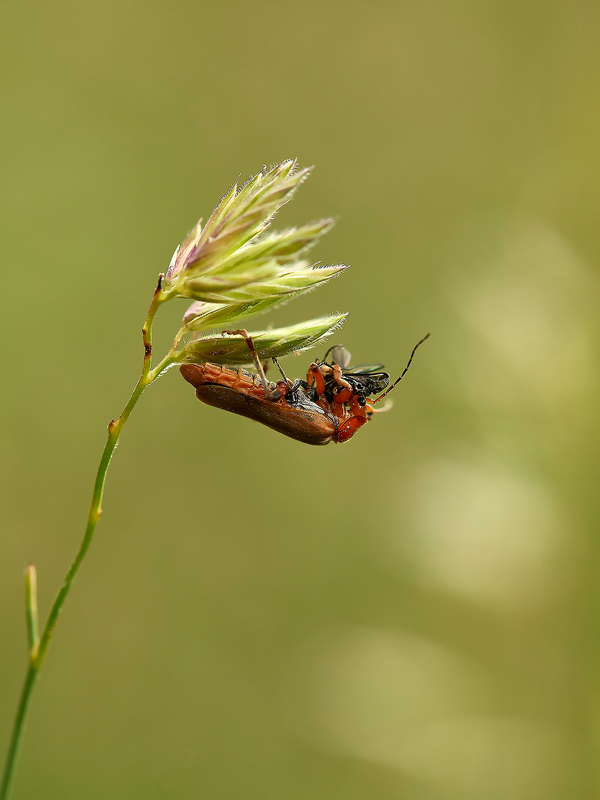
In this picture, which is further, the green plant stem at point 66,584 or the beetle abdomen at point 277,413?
the beetle abdomen at point 277,413

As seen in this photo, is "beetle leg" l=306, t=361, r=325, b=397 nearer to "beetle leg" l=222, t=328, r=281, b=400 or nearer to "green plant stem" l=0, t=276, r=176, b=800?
"beetle leg" l=222, t=328, r=281, b=400

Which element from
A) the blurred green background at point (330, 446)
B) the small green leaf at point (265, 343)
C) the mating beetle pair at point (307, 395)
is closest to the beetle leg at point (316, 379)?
the mating beetle pair at point (307, 395)

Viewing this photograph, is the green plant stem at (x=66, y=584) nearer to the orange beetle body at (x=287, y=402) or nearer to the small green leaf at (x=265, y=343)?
the small green leaf at (x=265, y=343)

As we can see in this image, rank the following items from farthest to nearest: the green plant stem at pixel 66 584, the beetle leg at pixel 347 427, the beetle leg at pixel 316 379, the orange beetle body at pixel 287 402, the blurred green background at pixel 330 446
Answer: the blurred green background at pixel 330 446, the beetle leg at pixel 347 427, the beetle leg at pixel 316 379, the orange beetle body at pixel 287 402, the green plant stem at pixel 66 584

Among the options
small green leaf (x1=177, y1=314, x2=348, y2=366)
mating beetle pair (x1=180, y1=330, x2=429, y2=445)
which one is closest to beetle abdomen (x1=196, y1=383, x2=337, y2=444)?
mating beetle pair (x1=180, y1=330, x2=429, y2=445)

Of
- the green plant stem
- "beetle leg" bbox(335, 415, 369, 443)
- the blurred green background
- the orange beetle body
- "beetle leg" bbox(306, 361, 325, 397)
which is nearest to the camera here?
the green plant stem

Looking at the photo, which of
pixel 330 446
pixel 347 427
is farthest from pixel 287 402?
pixel 330 446

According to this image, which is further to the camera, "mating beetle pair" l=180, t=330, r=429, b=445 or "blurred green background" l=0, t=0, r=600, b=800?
"blurred green background" l=0, t=0, r=600, b=800

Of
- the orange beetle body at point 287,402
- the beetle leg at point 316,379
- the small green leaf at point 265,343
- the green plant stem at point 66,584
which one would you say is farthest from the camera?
the beetle leg at point 316,379
